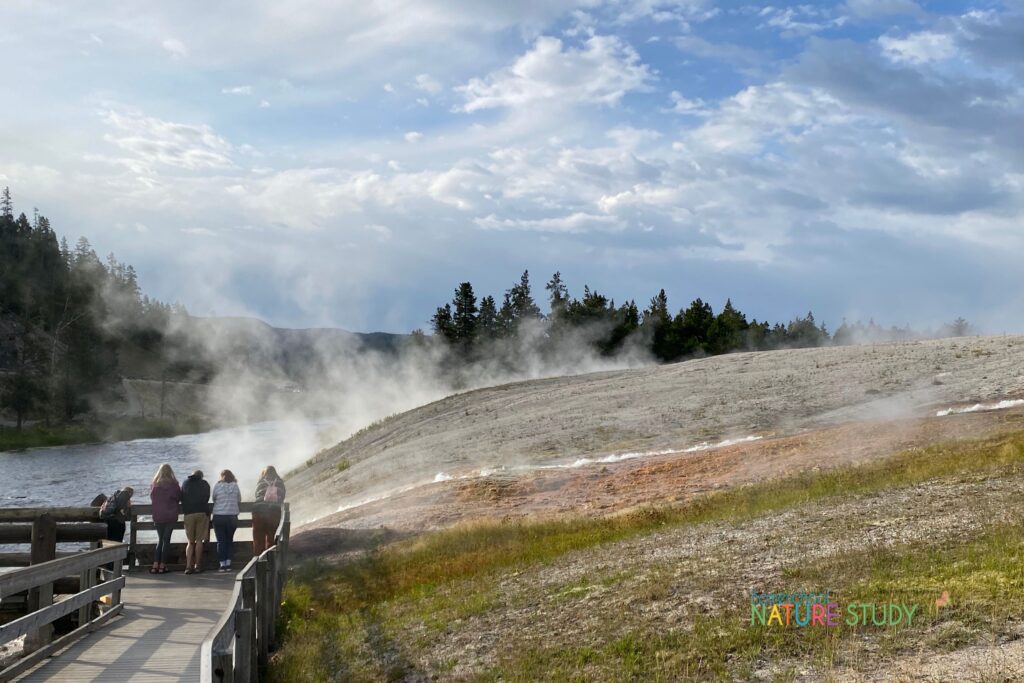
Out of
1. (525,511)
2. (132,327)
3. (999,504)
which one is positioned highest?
(132,327)

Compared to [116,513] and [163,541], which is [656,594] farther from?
[116,513]

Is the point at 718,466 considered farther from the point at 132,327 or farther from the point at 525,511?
the point at 132,327

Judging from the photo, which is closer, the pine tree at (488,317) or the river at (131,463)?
the river at (131,463)

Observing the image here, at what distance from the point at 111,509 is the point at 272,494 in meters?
3.26

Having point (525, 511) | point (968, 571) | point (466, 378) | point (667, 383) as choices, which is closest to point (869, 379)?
point (667, 383)

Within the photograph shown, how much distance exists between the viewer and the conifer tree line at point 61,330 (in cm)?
9531

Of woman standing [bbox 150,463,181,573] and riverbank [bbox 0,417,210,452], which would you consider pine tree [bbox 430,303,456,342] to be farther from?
woman standing [bbox 150,463,181,573]

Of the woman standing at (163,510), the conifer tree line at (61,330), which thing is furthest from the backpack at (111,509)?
the conifer tree line at (61,330)

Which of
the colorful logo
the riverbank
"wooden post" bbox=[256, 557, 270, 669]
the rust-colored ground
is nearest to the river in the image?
the riverbank

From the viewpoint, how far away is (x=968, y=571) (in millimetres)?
10141

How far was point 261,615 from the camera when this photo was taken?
11758mm

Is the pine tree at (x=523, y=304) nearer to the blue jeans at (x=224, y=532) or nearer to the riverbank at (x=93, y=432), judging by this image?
the riverbank at (x=93, y=432)

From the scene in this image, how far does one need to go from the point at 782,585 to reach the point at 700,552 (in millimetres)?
2734

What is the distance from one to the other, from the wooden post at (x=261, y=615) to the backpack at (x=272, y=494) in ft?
23.6
